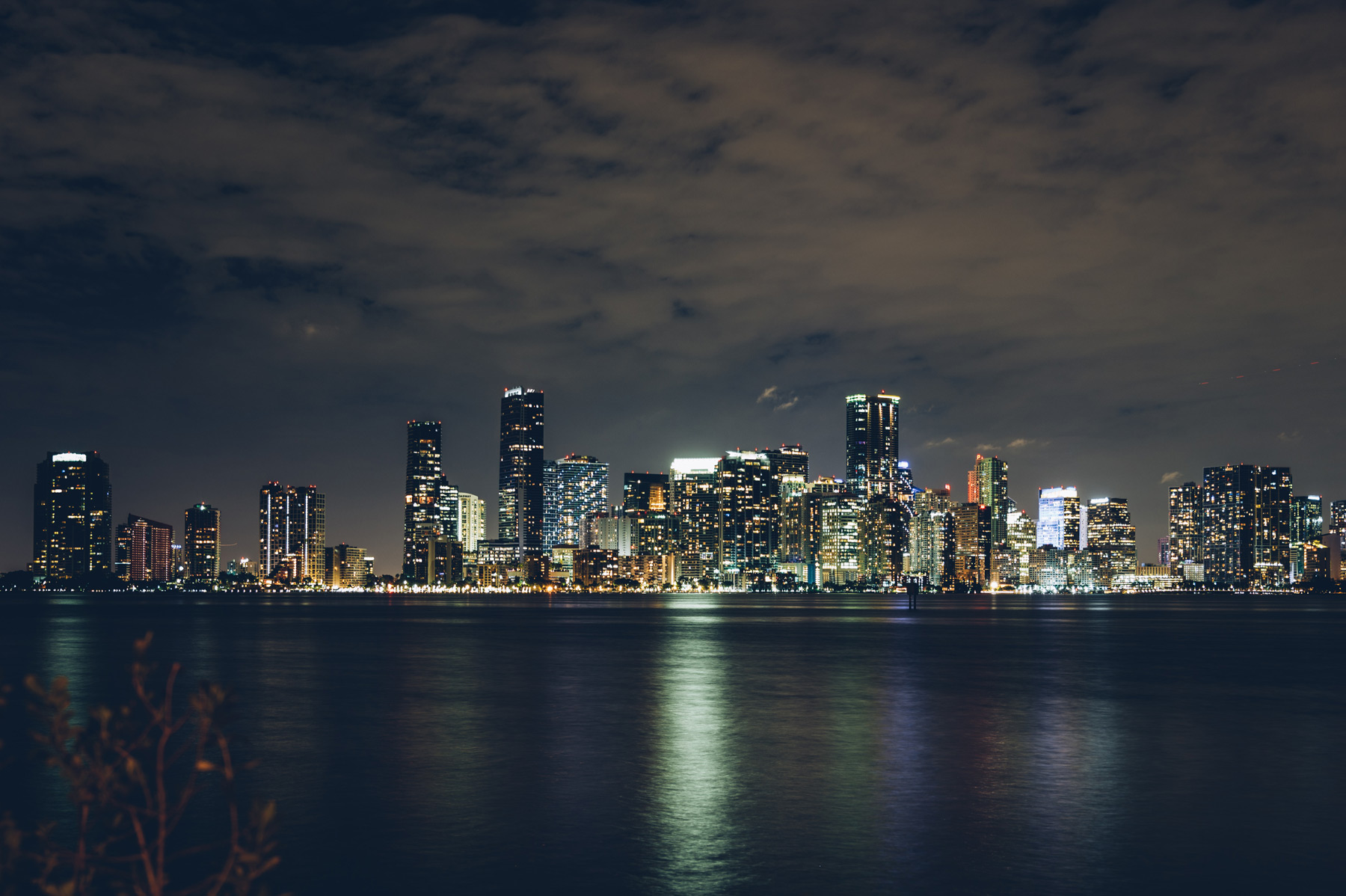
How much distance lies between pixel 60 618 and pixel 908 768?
166176 mm

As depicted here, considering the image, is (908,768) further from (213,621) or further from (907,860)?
(213,621)

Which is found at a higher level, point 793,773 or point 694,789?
point 694,789

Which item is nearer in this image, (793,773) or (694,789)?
(694,789)

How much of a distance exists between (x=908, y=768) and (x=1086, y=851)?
Answer: 31.9 ft

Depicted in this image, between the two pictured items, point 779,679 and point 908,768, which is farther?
point 779,679

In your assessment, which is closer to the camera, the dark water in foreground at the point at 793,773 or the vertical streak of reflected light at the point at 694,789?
the vertical streak of reflected light at the point at 694,789

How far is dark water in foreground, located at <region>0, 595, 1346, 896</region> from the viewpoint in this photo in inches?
814

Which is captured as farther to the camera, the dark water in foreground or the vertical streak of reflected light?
the dark water in foreground

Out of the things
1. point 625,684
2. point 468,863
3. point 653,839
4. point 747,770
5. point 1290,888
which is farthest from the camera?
point 625,684

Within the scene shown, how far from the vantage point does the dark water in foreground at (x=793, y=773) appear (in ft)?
67.8

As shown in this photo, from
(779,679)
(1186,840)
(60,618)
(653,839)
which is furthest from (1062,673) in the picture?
(60,618)

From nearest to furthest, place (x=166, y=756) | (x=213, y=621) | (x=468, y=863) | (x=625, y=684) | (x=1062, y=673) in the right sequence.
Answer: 1. (x=468, y=863)
2. (x=166, y=756)
3. (x=625, y=684)
4. (x=1062, y=673)
5. (x=213, y=621)

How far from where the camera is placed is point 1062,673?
6700cm

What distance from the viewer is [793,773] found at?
30625 mm
